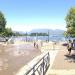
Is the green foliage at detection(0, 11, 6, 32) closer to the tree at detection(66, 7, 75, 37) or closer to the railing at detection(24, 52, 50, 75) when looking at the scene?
the tree at detection(66, 7, 75, 37)

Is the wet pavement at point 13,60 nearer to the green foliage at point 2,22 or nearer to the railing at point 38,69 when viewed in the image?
the railing at point 38,69

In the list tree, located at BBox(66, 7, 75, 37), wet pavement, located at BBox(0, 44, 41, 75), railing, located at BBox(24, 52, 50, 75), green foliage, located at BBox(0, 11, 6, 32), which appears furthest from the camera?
green foliage, located at BBox(0, 11, 6, 32)

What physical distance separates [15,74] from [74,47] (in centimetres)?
1955

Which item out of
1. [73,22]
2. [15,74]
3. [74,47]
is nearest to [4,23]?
[74,47]

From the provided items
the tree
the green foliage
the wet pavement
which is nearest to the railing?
the wet pavement

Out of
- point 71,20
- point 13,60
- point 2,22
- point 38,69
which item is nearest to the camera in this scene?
point 38,69

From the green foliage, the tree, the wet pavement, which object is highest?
the green foliage

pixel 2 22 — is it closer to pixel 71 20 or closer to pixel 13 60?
pixel 13 60

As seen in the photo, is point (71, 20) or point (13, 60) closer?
point (71, 20)

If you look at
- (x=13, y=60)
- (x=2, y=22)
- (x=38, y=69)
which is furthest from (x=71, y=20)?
(x=2, y=22)

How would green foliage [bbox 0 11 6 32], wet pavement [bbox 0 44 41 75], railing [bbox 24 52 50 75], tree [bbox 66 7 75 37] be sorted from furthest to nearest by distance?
green foliage [bbox 0 11 6 32], tree [bbox 66 7 75 37], wet pavement [bbox 0 44 41 75], railing [bbox 24 52 50 75]

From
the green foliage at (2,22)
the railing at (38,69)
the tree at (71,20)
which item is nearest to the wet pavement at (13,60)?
the railing at (38,69)

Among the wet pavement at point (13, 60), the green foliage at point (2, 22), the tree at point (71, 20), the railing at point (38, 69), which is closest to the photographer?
the railing at point (38, 69)

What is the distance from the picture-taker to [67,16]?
30.5m
